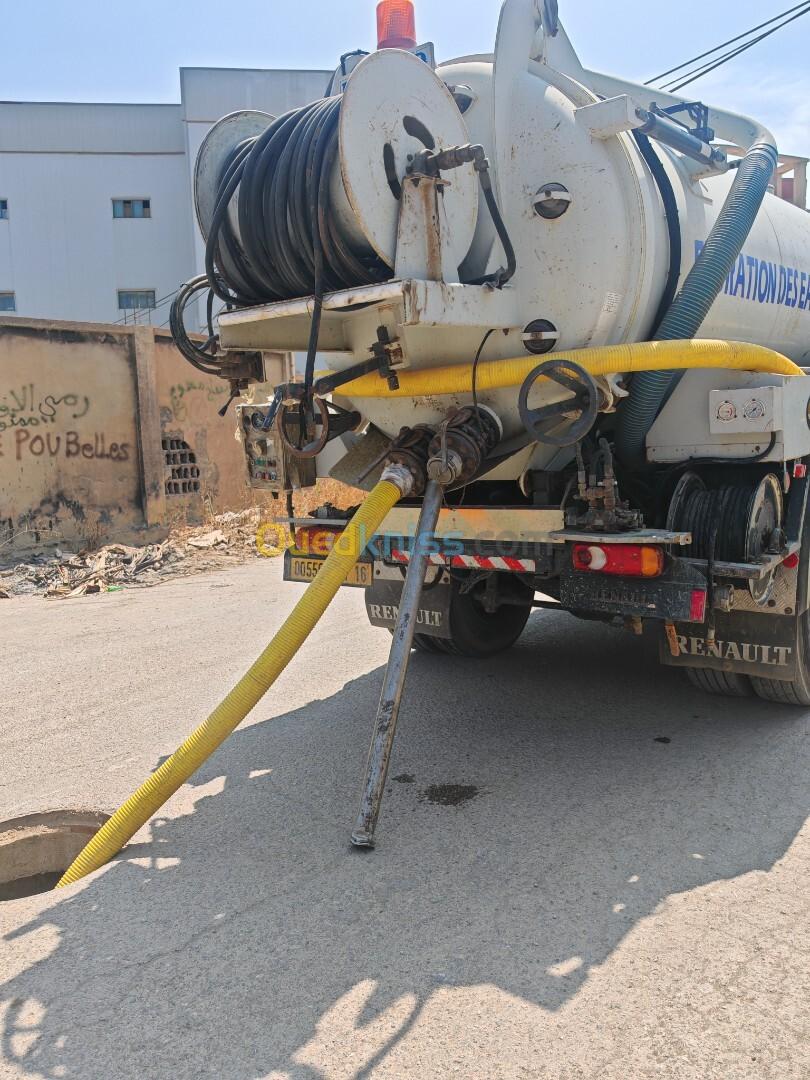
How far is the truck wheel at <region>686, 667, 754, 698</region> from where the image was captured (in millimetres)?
4516

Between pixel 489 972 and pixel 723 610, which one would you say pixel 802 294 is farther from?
pixel 489 972

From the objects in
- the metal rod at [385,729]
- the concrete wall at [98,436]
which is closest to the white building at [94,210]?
the concrete wall at [98,436]

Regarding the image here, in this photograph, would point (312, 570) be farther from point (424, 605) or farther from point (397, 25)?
point (397, 25)

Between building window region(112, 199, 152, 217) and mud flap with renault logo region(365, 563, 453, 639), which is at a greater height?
building window region(112, 199, 152, 217)

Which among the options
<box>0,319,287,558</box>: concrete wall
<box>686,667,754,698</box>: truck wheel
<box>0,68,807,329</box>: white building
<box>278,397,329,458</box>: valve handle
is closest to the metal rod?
<box>278,397,329,458</box>: valve handle

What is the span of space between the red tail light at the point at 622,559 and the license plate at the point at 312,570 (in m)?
1.22

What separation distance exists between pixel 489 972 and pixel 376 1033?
383 millimetres

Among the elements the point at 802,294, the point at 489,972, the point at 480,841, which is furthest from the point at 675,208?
the point at 489,972

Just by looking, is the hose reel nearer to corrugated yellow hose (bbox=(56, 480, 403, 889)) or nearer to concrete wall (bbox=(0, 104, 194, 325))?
corrugated yellow hose (bbox=(56, 480, 403, 889))

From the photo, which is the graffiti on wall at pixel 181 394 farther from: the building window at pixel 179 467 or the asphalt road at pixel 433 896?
the asphalt road at pixel 433 896

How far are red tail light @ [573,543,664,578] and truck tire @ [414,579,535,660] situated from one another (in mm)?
977

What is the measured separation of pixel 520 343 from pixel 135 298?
27438 millimetres

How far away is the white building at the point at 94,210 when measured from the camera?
28.2 meters

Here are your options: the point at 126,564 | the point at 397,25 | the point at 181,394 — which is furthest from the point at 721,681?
the point at 181,394
